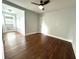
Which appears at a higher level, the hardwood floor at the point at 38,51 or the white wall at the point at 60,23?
the white wall at the point at 60,23

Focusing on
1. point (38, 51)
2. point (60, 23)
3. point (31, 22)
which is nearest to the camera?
point (38, 51)

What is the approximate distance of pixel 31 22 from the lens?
737 cm

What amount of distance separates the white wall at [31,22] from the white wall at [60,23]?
0.81 meters

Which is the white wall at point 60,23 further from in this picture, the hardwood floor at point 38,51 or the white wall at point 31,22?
the hardwood floor at point 38,51

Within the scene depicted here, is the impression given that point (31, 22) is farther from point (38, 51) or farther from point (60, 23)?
point (38, 51)

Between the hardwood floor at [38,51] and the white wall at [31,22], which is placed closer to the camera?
the hardwood floor at [38,51]

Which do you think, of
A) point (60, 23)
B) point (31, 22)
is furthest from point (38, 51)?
point (31, 22)

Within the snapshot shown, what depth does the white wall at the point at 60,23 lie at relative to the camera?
4559mm

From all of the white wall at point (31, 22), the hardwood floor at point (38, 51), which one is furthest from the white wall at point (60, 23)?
the hardwood floor at point (38, 51)

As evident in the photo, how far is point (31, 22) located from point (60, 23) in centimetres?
311

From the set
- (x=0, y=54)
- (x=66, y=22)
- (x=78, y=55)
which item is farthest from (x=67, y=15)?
(x=0, y=54)

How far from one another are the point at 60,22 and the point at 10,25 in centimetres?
634

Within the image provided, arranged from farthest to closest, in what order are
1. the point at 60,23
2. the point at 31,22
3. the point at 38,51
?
1. the point at 31,22
2. the point at 60,23
3. the point at 38,51

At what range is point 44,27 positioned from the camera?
25.3 ft
